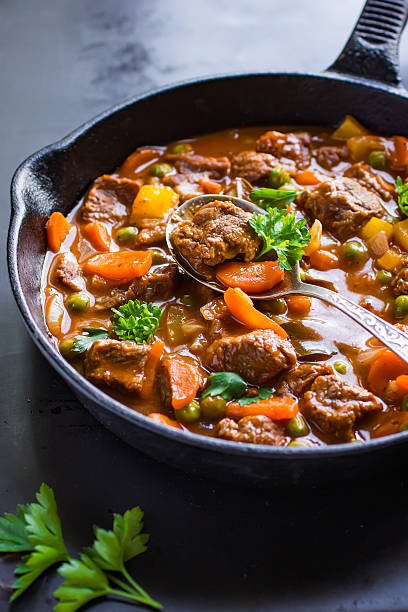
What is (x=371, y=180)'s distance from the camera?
4.62 metres

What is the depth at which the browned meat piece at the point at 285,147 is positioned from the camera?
193 inches

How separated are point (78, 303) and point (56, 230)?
0.61 meters

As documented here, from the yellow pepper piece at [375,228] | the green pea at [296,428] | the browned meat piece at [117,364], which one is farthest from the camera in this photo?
the yellow pepper piece at [375,228]

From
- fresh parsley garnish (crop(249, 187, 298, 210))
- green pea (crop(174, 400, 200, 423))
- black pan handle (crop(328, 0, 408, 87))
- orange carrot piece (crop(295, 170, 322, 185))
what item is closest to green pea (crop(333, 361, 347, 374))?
green pea (crop(174, 400, 200, 423))

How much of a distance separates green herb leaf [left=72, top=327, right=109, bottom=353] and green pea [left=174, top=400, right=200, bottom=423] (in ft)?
2.05

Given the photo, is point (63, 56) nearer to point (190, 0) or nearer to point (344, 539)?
point (190, 0)

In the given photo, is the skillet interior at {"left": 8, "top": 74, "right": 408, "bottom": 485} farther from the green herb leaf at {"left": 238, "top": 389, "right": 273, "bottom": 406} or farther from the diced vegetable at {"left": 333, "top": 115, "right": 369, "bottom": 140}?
the green herb leaf at {"left": 238, "top": 389, "right": 273, "bottom": 406}

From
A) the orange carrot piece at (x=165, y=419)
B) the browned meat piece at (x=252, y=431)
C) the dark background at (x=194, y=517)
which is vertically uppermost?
the browned meat piece at (x=252, y=431)

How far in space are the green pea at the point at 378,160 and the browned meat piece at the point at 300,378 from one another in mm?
1763

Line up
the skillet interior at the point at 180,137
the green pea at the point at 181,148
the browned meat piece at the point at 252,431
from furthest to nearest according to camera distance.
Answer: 1. the green pea at the point at 181,148
2. the browned meat piece at the point at 252,431
3. the skillet interior at the point at 180,137

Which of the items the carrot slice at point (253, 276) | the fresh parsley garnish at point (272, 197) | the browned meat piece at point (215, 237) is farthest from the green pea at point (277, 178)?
the carrot slice at point (253, 276)

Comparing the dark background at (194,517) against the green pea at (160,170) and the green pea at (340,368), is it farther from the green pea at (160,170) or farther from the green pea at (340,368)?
the green pea at (340,368)

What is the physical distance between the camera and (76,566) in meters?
3.03

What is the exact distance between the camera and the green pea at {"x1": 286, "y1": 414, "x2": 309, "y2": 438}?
11.2ft
